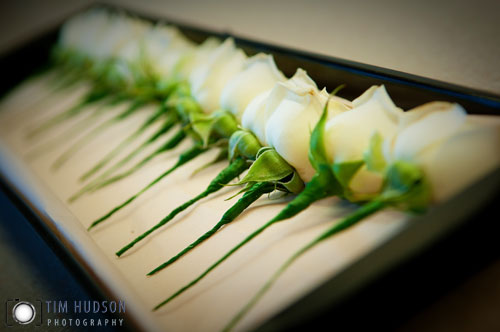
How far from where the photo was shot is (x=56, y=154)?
36.1 inches

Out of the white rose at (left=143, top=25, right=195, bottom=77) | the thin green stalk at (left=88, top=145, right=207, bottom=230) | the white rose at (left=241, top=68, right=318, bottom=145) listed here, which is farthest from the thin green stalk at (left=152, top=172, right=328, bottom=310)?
the white rose at (left=143, top=25, right=195, bottom=77)

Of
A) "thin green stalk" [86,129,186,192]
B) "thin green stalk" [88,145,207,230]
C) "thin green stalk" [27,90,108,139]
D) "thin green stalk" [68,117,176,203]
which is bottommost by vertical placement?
"thin green stalk" [88,145,207,230]

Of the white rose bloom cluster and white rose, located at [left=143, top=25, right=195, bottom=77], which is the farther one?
white rose, located at [left=143, top=25, right=195, bottom=77]

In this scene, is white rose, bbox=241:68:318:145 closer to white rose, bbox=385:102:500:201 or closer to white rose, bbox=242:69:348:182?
white rose, bbox=242:69:348:182

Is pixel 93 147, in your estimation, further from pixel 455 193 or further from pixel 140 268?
pixel 455 193

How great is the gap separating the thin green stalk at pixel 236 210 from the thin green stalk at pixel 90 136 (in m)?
0.44

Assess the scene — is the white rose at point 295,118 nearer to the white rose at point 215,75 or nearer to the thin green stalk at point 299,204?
the thin green stalk at point 299,204

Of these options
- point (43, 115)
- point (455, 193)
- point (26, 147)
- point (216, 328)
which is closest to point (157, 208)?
point (216, 328)

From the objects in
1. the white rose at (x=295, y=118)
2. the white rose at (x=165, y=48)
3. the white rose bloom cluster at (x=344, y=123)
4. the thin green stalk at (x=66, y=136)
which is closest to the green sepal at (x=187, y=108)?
the white rose bloom cluster at (x=344, y=123)

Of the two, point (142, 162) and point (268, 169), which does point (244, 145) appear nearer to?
point (268, 169)

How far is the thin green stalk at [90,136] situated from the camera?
0.87 metres

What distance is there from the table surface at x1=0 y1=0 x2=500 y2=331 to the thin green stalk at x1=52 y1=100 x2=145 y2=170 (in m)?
0.12

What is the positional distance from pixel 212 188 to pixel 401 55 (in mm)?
365

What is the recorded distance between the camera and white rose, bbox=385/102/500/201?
349 mm
